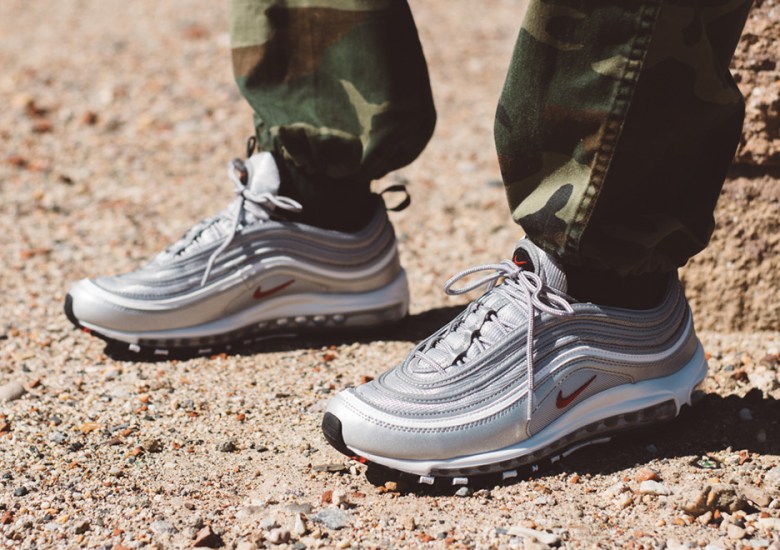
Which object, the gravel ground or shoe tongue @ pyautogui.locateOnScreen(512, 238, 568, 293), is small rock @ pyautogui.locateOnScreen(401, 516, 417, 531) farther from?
shoe tongue @ pyautogui.locateOnScreen(512, 238, 568, 293)

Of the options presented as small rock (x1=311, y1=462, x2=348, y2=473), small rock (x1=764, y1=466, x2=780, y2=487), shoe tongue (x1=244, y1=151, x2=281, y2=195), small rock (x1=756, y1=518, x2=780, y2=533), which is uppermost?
shoe tongue (x1=244, y1=151, x2=281, y2=195)

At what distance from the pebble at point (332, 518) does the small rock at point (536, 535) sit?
0.97ft

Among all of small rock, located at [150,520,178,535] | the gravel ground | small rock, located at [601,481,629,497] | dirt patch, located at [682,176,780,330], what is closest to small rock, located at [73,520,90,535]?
the gravel ground

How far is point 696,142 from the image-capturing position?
1663 mm

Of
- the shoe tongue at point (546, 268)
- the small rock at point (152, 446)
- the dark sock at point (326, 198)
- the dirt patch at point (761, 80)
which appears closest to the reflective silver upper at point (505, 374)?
the shoe tongue at point (546, 268)

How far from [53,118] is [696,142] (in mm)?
3538

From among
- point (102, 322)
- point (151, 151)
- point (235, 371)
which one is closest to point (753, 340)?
point (235, 371)

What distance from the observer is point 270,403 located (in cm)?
222

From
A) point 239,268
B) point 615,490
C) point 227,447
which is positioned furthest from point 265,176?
point 615,490

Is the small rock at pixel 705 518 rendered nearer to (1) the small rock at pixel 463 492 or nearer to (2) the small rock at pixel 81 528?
(1) the small rock at pixel 463 492

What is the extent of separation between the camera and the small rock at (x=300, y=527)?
169cm

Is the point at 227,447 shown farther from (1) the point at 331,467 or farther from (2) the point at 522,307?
(2) the point at 522,307

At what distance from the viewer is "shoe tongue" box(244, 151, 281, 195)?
2398 mm

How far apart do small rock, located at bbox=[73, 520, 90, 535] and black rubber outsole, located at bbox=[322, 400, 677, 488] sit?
1.51ft
